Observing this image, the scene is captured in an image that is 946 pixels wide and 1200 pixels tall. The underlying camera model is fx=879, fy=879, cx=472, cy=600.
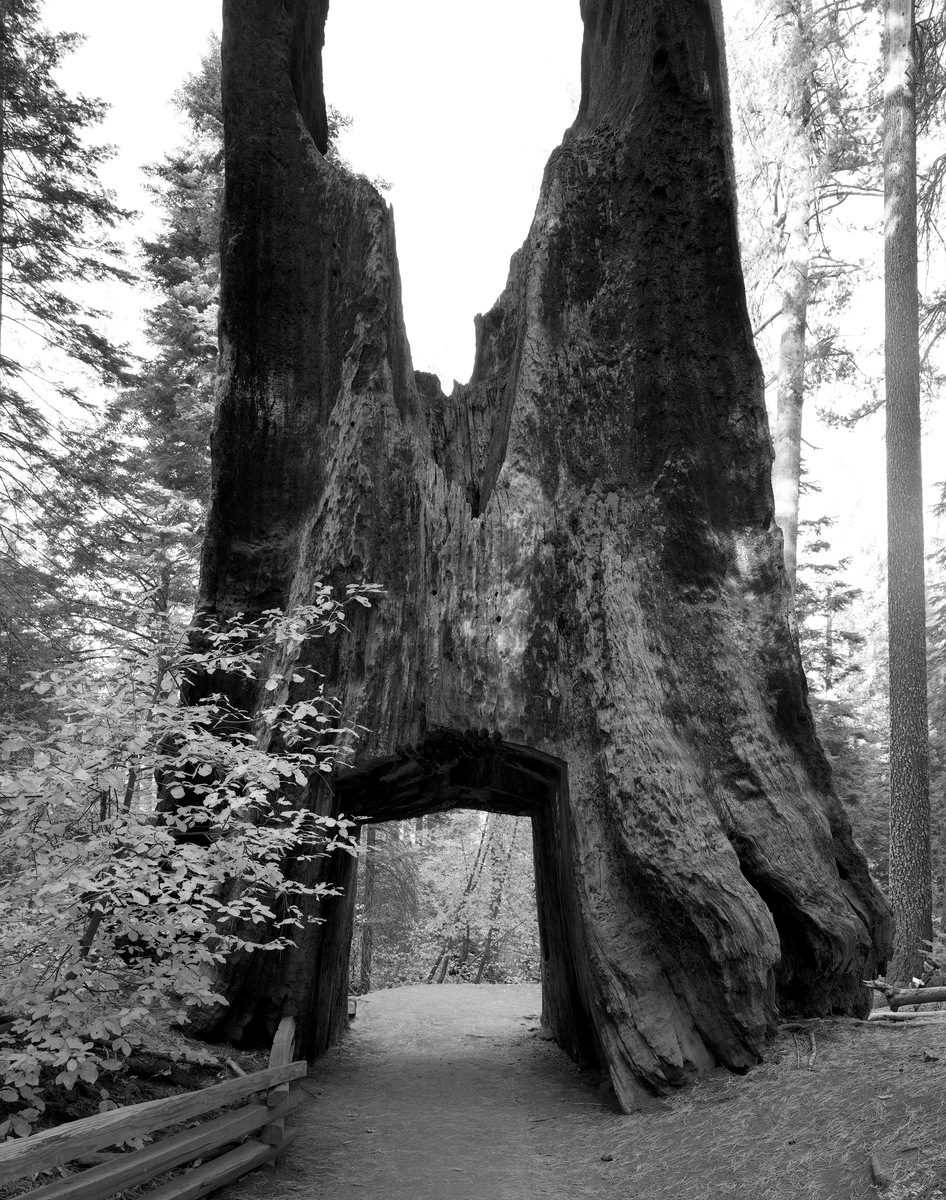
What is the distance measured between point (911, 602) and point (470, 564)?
595 cm

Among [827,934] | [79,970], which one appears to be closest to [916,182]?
[827,934]

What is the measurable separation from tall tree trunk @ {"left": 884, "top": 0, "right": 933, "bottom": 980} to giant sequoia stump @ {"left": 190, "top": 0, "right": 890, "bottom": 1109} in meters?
2.92

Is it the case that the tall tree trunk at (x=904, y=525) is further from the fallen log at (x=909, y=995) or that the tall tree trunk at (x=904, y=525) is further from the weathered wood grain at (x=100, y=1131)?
the weathered wood grain at (x=100, y=1131)

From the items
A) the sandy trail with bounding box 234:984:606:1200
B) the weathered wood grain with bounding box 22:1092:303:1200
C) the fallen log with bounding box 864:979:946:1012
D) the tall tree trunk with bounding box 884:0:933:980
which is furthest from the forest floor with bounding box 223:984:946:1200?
the tall tree trunk with bounding box 884:0:933:980

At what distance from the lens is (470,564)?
313 inches

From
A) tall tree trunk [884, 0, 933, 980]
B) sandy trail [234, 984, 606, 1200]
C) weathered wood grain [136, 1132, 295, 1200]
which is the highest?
tall tree trunk [884, 0, 933, 980]

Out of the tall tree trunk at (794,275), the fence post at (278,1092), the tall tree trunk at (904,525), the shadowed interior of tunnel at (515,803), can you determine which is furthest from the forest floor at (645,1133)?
the tall tree trunk at (794,275)

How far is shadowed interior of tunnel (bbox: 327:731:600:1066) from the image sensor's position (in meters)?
7.62

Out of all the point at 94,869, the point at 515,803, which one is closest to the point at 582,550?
the point at 515,803

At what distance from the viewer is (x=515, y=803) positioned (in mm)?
10227

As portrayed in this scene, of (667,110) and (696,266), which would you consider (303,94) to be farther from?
(696,266)

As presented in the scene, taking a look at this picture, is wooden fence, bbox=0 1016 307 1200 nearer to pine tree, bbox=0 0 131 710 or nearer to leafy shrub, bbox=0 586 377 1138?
leafy shrub, bbox=0 586 377 1138

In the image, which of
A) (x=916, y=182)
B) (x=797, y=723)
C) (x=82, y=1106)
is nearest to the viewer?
(x=82, y=1106)

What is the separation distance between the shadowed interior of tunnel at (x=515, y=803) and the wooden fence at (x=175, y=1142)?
7.85 ft
